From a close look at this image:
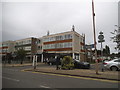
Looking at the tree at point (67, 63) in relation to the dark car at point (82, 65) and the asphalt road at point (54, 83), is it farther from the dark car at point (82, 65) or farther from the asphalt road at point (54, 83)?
the asphalt road at point (54, 83)

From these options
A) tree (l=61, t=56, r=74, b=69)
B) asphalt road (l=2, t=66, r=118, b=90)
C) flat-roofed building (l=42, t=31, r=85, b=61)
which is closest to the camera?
asphalt road (l=2, t=66, r=118, b=90)

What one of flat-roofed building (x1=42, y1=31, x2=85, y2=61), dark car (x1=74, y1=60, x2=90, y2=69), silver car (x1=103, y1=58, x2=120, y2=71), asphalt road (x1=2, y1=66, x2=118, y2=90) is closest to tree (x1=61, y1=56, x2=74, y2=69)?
dark car (x1=74, y1=60, x2=90, y2=69)

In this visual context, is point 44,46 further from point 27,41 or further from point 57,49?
point 27,41

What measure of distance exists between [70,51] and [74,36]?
5195 mm

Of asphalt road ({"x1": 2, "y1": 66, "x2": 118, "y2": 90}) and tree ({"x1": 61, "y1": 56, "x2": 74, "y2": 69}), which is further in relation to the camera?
tree ({"x1": 61, "y1": 56, "x2": 74, "y2": 69})

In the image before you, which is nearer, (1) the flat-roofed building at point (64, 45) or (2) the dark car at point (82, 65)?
(2) the dark car at point (82, 65)

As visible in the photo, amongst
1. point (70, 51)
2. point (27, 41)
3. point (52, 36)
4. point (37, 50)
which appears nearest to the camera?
point (70, 51)

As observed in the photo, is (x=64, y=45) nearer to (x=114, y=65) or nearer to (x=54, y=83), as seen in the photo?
(x=114, y=65)

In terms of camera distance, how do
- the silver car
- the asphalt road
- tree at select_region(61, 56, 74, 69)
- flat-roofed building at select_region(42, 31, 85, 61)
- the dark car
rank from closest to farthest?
the asphalt road, the silver car, tree at select_region(61, 56, 74, 69), the dark car, flat-roofed building at select_region(42, 31, 85, 61)

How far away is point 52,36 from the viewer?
4872cm

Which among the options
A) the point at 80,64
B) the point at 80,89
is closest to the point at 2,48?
the point at 80,64

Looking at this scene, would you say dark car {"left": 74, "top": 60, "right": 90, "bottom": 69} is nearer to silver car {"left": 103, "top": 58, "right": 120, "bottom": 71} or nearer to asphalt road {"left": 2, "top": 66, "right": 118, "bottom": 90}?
silver car {"left": 103, "top": 58, "right": 120, "bottom": 71}

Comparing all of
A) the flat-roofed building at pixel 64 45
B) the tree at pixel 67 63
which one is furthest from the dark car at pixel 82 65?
the flat-roofed building at pixel 64 45

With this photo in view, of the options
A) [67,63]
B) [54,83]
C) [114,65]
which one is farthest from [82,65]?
[54,83]
